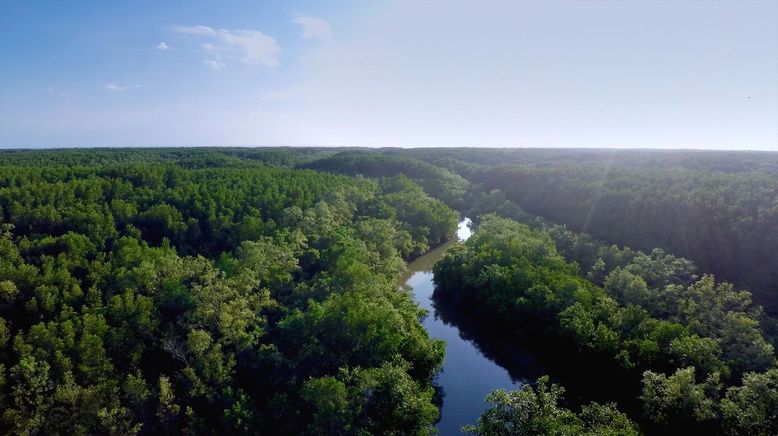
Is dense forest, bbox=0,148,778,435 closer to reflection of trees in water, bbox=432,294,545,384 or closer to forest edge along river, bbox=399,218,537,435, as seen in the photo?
reflection of trees in water, bbox=432,294,545,384

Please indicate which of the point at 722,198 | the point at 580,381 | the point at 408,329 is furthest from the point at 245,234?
the point at 722,198

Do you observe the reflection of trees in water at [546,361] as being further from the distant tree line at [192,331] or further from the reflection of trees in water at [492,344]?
the distant tree line at [192,331]

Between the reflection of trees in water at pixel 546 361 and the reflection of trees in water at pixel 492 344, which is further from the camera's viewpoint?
the reflection of trees in water at pixel 492 344

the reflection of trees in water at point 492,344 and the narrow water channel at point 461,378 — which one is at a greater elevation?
the reflection of trees in water at point 492,344

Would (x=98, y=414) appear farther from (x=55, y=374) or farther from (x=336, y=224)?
(x=336, y=224)

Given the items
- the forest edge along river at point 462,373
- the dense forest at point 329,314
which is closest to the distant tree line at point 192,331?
the dense forest at point 329,314

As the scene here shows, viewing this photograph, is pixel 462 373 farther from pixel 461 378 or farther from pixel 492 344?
pixel 492 344

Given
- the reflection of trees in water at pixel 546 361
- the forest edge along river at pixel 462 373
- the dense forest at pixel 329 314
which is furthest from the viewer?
the forest edge along river at pixel 462 373
